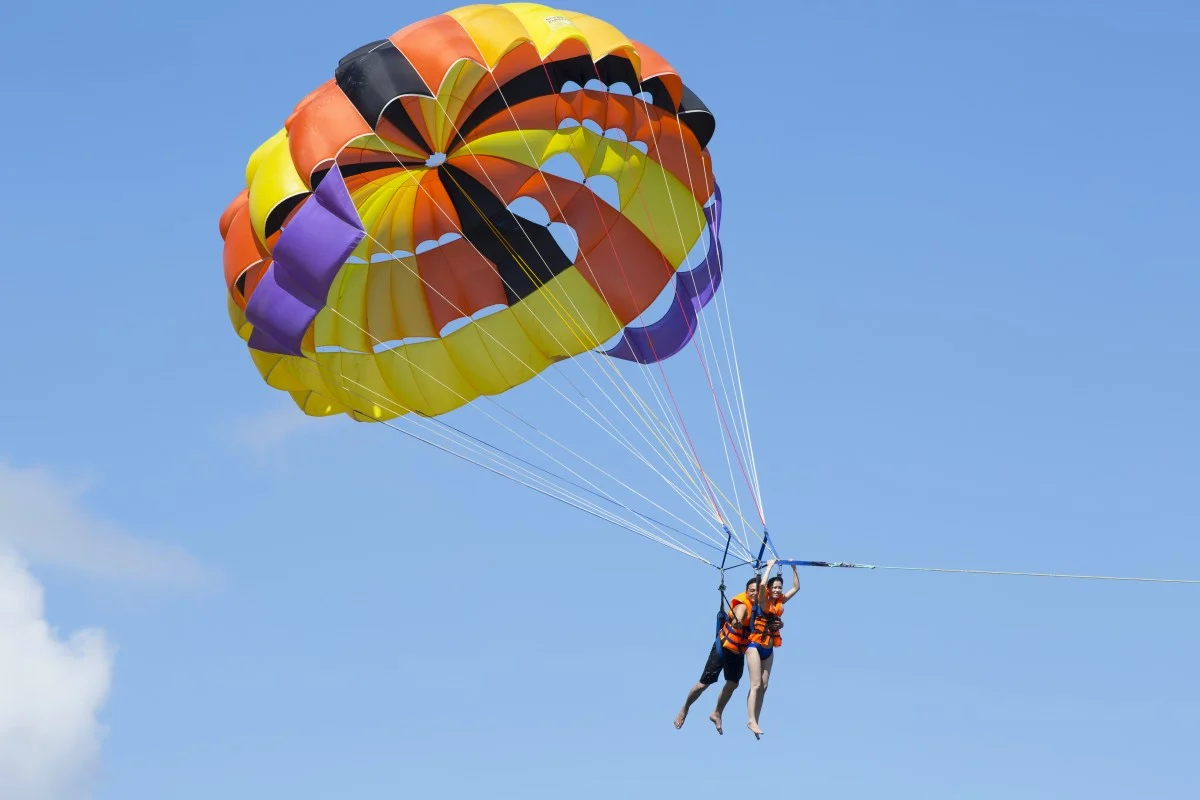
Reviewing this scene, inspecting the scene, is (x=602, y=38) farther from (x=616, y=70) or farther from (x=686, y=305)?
(x=686, y=305)

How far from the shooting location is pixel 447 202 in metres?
18.1

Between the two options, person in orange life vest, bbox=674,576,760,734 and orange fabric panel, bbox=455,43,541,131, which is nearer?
person in orange life vest, bbox=674,576,760,734

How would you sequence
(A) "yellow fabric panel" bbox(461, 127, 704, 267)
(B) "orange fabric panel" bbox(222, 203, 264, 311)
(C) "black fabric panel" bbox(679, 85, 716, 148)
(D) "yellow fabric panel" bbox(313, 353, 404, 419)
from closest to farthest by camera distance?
(B) "orange fabric panel" bbox(222, 203, 264, 311) → (C) "black fabric panel" bbox(679, 85, 716, 148) → (A) "yellow fabric panel" bbox(461, 127, 704, 267) → (D) "yellow fabric panel" bbox(313, 353, 404, 419)

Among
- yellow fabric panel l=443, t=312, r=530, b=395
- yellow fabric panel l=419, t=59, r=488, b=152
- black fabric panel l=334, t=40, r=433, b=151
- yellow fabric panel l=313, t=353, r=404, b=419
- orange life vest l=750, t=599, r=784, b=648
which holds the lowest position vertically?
orange life vest l=750, t=599, r=784, b=648

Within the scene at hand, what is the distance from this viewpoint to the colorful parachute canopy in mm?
16109

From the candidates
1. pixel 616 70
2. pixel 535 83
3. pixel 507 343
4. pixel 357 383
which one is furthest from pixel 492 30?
pixel 357 383

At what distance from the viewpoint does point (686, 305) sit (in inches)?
723

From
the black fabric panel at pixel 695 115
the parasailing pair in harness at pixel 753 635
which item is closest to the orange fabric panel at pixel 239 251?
the black fabric panel at pixel 695 115

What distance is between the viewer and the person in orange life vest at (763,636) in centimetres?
1577

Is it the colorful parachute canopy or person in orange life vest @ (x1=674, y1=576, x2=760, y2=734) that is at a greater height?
the colorful parachute canopy

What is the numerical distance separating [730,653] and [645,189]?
171 inches

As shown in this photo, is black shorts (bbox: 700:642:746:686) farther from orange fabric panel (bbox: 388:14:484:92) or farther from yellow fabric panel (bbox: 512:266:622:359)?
orange fabric panel (bbox: 388:14:484:92)

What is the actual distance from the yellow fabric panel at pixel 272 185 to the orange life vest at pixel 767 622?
15.5ft

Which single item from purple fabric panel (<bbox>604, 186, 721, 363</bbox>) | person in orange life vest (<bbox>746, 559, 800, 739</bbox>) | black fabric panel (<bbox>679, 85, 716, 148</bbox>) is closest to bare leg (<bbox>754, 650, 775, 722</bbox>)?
person in orange life vest (<bbox>746, 559, 800, 739</bbox>)
